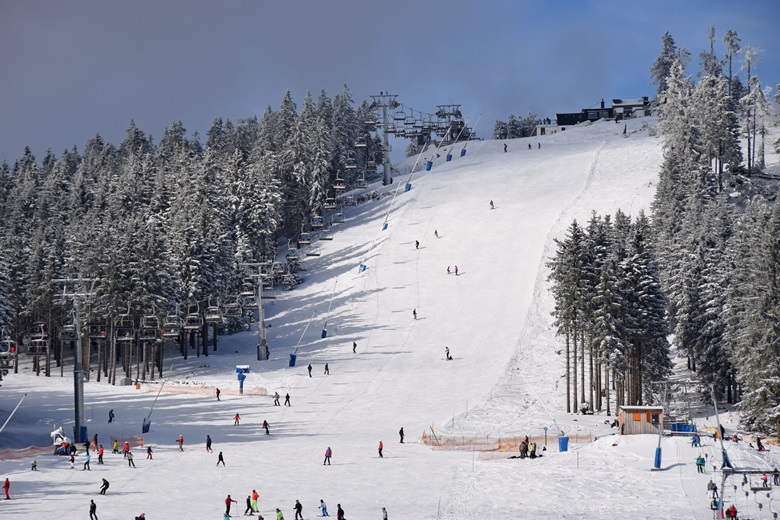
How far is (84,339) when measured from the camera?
7862cm

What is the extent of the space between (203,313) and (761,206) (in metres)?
44.5

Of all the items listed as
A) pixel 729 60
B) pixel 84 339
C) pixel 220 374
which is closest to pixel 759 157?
pixel 729 60

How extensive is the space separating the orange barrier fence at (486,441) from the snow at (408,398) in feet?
2.15

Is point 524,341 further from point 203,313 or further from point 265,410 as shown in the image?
point 203,313

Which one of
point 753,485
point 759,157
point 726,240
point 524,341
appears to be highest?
point 759,157

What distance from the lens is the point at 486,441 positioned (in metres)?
52.7

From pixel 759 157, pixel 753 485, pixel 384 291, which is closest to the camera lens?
pixel 753 485

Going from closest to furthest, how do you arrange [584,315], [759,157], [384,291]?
1. [584,315]
2. [384,291]
3. [759,157]

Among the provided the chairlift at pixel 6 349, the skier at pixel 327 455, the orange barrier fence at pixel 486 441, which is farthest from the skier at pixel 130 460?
the orange barrier fence at pixel 486 441

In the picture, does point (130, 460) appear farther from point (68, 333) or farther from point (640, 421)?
point (640, 421)

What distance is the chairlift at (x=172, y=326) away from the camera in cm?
7231

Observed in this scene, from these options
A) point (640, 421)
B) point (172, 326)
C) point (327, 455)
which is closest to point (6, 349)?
point (172, 326)

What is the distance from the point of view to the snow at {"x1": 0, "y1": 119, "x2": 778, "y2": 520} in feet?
138

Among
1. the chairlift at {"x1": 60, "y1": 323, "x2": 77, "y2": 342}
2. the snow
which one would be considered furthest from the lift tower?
the chairlift at {"x1": 60, "y1": 323, "x2": 77, "y2": 342}
